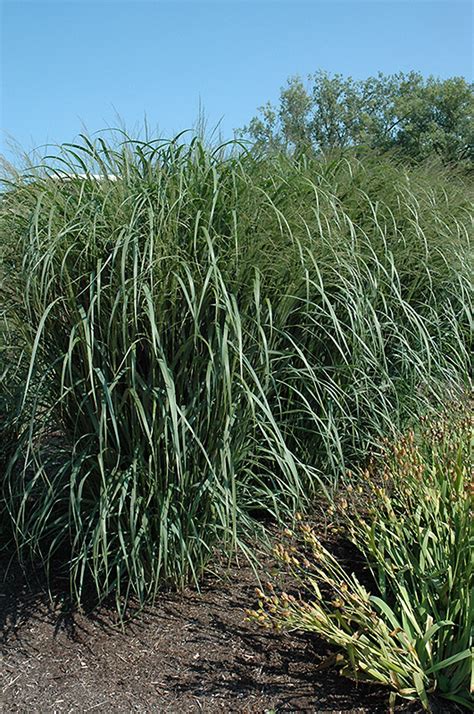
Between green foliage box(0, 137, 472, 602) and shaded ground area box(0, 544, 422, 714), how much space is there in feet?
0.47

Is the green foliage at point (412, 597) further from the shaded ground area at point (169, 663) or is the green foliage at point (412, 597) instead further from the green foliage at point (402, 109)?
the green foliage at point (402, 109)

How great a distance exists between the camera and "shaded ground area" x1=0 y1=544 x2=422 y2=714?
1998 mm

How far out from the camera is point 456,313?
3504 mm

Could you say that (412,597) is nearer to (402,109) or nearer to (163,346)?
(163,346)

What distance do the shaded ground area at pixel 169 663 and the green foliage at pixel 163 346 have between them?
14cm

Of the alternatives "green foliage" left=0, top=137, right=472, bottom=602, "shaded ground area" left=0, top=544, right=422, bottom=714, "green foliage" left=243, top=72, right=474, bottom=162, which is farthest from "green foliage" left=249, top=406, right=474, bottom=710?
"green foliage" left=243, top=72, right=474, bottom=162

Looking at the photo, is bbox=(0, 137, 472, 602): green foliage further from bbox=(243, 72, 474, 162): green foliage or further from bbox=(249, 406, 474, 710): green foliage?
bbox=(243, 72, 474, 162): green foliage

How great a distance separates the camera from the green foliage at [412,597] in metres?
1.92

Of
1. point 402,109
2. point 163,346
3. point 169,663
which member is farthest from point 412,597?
point 402,109

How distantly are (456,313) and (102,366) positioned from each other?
6.71 feet

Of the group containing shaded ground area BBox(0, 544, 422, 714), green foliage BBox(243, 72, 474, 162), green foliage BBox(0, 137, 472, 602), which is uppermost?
green foliage BBox(243, 72, 474, 162)

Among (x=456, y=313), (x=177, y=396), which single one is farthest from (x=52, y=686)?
(x=456, y=313)

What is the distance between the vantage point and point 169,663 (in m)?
2.15

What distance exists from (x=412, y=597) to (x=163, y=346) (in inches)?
46.0
